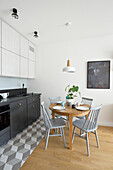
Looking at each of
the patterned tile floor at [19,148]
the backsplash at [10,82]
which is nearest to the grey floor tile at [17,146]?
the patterned tile floor at [19,148]

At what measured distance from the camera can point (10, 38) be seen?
2.39 meters

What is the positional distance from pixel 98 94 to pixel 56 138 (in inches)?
71.4

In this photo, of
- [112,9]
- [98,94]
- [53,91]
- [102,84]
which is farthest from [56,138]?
[112,9]

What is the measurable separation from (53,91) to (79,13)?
233 centimetres

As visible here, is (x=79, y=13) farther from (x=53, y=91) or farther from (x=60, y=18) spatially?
(x=53, y=91)

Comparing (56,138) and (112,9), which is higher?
(112,9)

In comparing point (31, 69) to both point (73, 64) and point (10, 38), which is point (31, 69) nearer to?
point (10, 38)

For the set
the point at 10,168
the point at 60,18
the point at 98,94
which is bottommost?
the point at 10,168

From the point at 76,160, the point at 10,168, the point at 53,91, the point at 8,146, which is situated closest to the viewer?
the point at 10,168

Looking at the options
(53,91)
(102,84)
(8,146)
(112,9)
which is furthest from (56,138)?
(112,9)

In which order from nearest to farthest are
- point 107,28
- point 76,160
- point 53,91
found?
point 76,160
point 107,28
point 53,91

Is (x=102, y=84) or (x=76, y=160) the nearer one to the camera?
(x=76, y=160)

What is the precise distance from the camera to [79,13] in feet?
6.34

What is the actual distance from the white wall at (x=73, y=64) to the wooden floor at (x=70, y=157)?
4.12 ft
